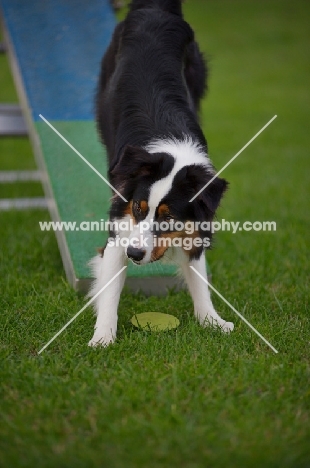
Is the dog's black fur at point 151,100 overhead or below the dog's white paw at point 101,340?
overhead

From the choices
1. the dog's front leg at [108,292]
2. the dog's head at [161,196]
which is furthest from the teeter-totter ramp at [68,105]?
the dog's head at [161,196]

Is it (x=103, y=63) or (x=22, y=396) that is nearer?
(x=22, y=396)

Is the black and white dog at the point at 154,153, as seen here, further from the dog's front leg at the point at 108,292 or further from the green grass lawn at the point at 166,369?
the green grass lawn at the point at 166,369

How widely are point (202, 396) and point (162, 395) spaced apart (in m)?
0.20

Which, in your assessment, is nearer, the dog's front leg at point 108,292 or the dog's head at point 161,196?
the dog's head at point 161,196

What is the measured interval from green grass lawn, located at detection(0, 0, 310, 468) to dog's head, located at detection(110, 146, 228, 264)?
0.65 meters

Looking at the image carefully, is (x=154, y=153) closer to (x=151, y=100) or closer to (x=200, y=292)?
(x=151, y=100)

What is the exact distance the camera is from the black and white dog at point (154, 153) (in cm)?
348

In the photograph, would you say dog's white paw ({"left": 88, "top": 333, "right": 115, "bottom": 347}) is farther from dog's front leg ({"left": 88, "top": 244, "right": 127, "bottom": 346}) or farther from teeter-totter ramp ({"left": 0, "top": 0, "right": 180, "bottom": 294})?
teeter-totter ramp ({"left": 0, "top": 0, "right": 180, "bottom": 294})

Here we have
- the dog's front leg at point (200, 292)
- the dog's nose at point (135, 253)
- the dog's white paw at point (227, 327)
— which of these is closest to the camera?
the dog's nose at point (135, 253)

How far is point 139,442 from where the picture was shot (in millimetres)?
2635

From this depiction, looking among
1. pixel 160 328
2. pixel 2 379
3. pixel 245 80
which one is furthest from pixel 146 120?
pixel 245 80

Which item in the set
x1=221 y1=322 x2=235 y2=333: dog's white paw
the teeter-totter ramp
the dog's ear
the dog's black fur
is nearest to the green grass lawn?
x1=221 y1=322 x2=235 y2=333: dog's white paw

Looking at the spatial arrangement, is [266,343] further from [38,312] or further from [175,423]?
[38,312]
